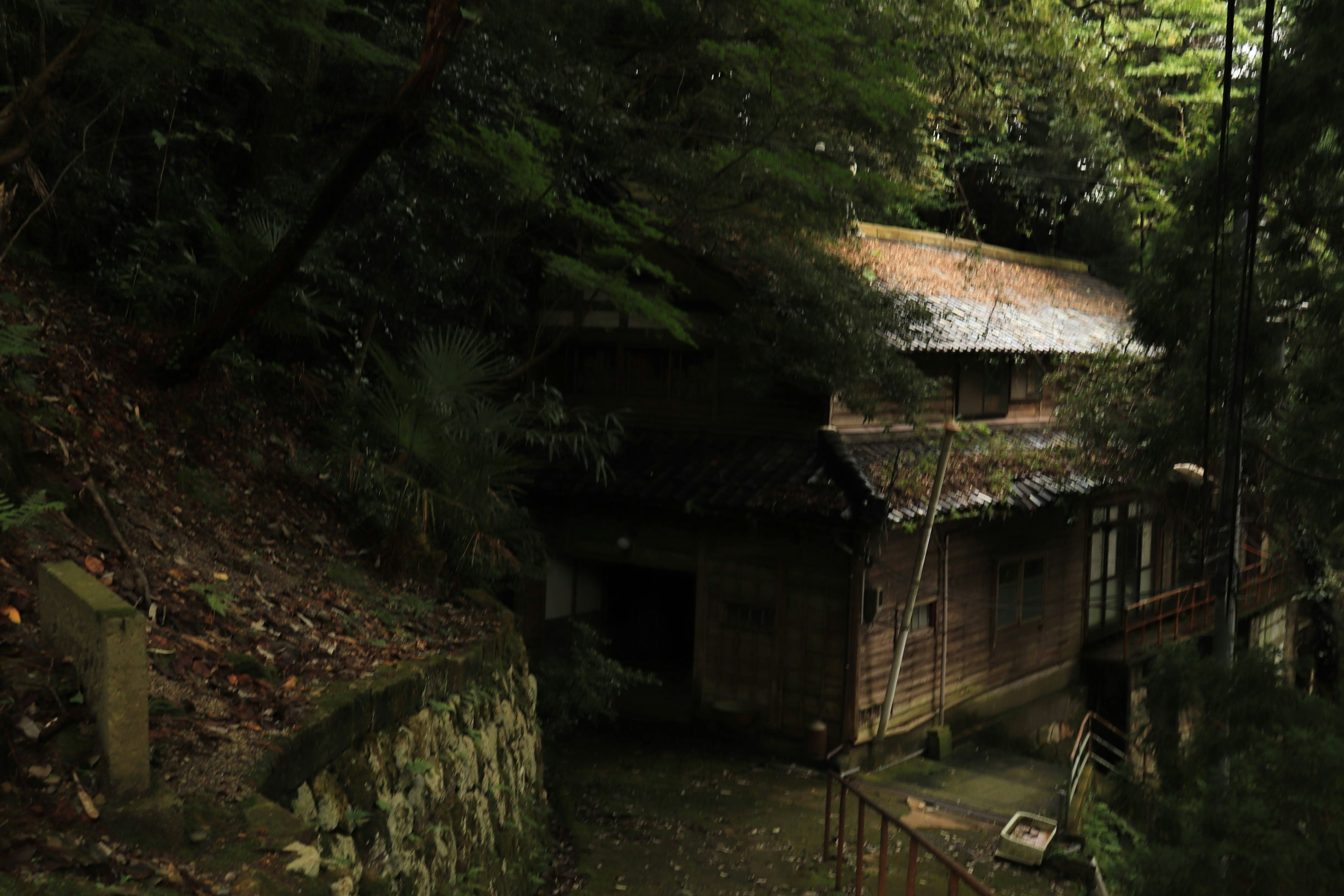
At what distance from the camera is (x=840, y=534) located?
1308 cm

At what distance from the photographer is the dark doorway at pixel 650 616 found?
1697cm

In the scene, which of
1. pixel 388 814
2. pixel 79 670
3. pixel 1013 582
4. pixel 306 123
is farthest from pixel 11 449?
pixel 1013 582

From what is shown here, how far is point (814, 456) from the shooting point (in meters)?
13.8

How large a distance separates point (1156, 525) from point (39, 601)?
19.5 meters

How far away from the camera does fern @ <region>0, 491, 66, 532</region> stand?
4797 mm

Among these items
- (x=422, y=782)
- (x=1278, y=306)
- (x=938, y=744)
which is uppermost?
(x=1278, y=306)

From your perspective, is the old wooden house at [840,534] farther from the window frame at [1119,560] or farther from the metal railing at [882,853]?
the metal railing at [882,853]

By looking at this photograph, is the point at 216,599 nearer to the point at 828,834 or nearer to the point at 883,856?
the point at 883,856

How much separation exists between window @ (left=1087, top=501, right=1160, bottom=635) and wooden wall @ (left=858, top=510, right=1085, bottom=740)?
625mm

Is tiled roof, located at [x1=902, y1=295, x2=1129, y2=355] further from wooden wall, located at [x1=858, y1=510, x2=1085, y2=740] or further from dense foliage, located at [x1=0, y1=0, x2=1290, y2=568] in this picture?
wooden wall, located at [x1=858, y1=510, x2=1085, y2=740]

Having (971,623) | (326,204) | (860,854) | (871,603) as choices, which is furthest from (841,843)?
(971,623)

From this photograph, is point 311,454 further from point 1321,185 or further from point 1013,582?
point 1013,582

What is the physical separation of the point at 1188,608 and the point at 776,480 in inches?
354

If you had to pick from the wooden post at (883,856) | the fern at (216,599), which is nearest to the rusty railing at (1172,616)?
the wooden post at (883,856)
